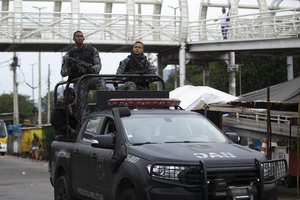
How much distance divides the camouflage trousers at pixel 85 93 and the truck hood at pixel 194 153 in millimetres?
2942

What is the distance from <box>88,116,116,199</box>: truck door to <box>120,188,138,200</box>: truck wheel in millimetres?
427

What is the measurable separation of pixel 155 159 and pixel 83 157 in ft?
7.16

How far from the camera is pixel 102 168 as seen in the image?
8.42m

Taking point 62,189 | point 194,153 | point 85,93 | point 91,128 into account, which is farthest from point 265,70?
point 194,153

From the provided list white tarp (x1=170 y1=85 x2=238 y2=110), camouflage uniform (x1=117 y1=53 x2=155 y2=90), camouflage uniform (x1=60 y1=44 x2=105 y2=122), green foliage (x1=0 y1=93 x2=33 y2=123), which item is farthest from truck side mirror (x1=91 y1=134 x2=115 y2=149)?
green foliage (x1=0 y1=93 x2=33 y2=123)

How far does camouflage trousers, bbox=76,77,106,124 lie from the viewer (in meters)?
10.6

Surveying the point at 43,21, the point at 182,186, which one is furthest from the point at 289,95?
the point at 43,21

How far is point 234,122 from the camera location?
1834 centimetres

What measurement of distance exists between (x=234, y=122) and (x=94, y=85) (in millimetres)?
8227

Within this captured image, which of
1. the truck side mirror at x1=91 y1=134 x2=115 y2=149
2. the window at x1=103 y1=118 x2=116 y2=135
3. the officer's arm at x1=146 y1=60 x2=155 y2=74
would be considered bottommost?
the truck side mirror at x1=91 y1=134 x2=115 y2=149

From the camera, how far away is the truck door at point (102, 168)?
8250 mm

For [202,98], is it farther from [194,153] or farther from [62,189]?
[194,153]

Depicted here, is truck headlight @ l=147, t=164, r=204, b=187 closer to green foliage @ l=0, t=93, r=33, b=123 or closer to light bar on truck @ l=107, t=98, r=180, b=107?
light bar on truck @ l=107, t=98, r=180, b=107

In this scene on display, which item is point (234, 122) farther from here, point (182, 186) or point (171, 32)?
point (171, 32)
